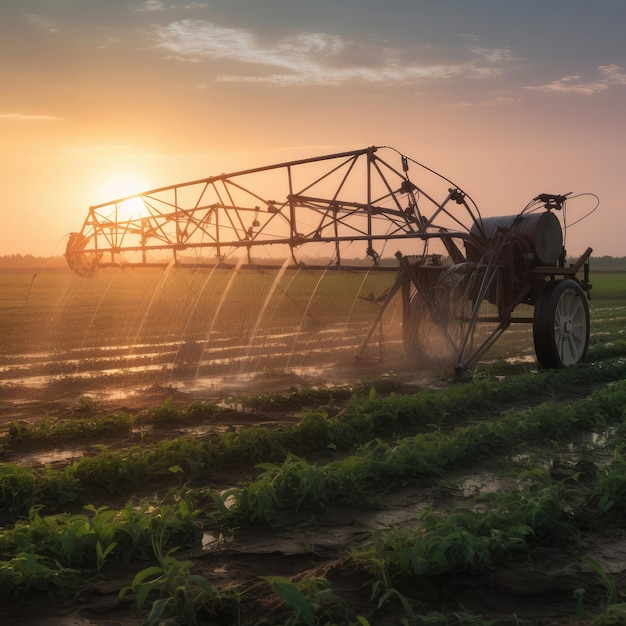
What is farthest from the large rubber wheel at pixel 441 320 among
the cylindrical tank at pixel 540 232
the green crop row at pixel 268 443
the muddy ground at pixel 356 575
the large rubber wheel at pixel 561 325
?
the muddy ground at pixel 356 575

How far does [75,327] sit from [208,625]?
19.2 metres

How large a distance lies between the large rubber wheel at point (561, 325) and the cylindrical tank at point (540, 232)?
517 mm

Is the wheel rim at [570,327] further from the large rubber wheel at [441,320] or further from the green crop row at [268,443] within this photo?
the green crop row at [268,443]

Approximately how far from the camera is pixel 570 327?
1288 cm

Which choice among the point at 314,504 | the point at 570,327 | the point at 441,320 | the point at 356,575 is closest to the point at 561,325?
the point at 570,327

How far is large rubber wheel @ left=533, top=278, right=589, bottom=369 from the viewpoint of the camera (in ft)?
40.0

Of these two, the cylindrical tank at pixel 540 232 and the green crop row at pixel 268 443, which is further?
the cylindrical tank at pixel 540 232

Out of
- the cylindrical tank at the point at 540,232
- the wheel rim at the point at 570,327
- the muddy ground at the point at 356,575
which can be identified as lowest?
the muddy ground at the point at 356,575

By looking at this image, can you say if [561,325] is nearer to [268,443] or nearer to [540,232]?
[540,232]

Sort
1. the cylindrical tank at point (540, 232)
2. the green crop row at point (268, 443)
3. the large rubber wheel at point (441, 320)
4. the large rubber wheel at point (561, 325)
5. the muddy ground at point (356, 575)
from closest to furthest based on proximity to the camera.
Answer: the muddy ground at point (356, 575)
the green crop row at point (268, 443)
the large rubber wheel at point (561, 325)
the large rubber wheel at point (441, 320)
the cylindrical tank at point (540, 232)

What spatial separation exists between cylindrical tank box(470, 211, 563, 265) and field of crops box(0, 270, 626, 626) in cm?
259

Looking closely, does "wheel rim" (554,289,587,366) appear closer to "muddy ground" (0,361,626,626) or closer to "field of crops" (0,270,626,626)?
"field of crops" (0,270,626,626)

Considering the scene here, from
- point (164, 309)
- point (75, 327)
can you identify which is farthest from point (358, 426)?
point (164, 309)

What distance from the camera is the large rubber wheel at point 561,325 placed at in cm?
1220
